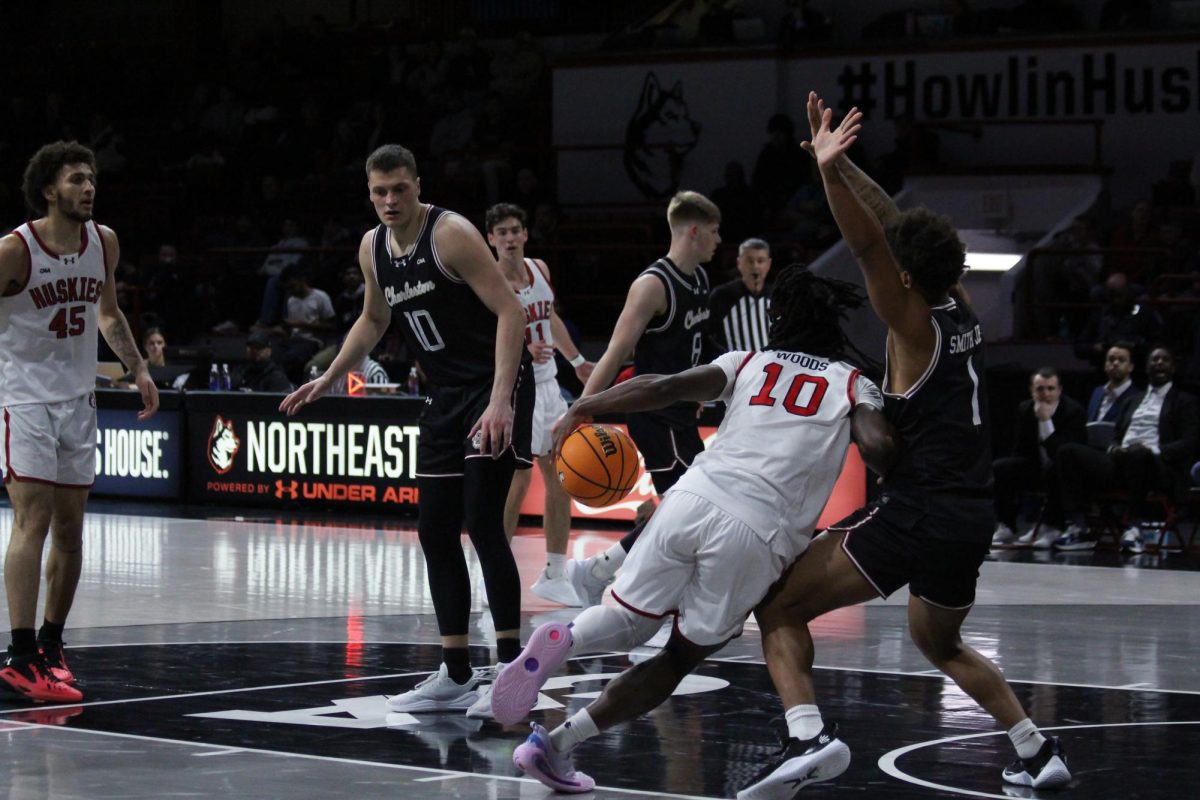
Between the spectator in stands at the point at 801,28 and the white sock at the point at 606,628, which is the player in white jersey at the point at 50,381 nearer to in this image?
the white sock at the point at 606,628

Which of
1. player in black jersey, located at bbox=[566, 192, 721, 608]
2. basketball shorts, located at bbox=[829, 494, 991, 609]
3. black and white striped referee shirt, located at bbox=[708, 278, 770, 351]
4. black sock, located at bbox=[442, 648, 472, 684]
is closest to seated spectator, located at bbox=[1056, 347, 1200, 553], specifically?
black and white striped referee shirt, located at bbox=[708, 278, 770, 351]

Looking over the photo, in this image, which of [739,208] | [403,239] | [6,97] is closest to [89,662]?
[403,239]

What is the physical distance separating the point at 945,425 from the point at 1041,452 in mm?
8064

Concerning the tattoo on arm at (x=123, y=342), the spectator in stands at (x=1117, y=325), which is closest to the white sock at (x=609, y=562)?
the tattoo on arm at (x=123, y=342)

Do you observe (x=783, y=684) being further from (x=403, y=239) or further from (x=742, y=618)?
(x=403, y=239)

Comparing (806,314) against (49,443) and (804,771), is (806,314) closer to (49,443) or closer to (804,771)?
(804,771)

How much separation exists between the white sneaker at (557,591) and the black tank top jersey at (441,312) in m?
2.97

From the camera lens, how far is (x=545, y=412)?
1045 cm

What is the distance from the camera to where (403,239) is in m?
6.68

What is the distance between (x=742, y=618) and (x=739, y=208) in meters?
14.2

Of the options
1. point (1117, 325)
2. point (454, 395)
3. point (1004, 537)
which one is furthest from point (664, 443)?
point (1117, 325)

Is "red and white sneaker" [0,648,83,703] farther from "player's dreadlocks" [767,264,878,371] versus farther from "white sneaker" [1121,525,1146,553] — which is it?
"white sneaker" [1121,525,1146,553]

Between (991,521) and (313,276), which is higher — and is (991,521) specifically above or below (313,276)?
below

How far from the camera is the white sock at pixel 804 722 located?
16.5 ft
